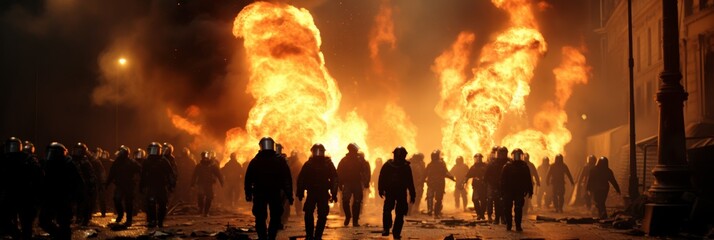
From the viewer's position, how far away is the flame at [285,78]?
3425 cm

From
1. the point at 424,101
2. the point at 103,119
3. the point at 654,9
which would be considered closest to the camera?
the point at 654,9

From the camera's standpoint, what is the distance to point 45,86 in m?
40.2

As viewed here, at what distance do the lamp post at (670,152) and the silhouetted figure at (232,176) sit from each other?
16.4m

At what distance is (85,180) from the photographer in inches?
679

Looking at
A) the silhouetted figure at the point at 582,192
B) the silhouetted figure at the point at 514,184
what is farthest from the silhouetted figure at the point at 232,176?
the silhouetted figure at the point at 514,184

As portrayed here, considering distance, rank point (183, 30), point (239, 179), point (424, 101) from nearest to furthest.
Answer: point (239, 179)
point (183, 30)
point (424, 101)

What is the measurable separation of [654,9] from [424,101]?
20.8m

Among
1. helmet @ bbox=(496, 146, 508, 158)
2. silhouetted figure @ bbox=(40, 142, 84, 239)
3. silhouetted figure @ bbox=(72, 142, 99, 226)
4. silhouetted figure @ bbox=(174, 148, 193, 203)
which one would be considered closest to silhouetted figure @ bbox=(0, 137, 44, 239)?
silhouetted figure @ bbox=(40, 142, 84, 239)

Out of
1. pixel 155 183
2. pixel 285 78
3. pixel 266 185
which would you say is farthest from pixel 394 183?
pixel 285 78

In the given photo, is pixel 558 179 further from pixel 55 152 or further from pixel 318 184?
pixel 55 152

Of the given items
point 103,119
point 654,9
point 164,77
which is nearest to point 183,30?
point 164,77

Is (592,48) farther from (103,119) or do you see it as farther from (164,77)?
(103,119)

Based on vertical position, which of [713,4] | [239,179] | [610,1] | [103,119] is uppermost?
[610,1]

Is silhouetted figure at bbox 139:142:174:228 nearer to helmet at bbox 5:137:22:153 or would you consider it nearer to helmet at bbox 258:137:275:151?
helmet at bbox 5:137:22:153
